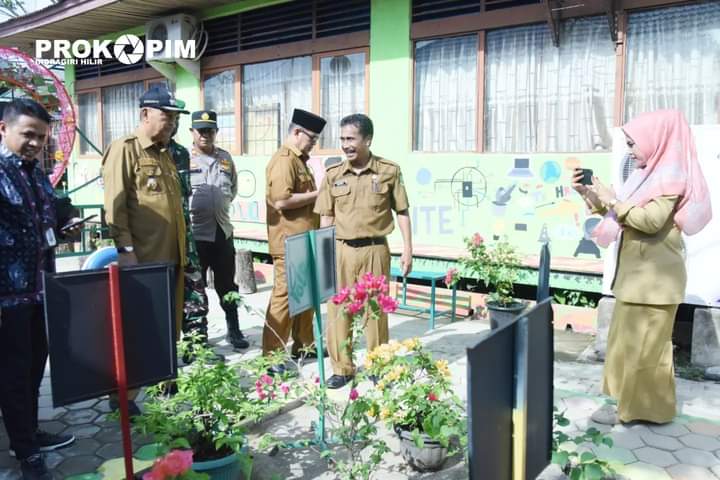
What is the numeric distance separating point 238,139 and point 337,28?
2.30 metres

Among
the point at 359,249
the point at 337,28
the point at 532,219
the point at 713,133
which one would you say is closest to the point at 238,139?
the point at 337,28

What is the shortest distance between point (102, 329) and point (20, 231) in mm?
1031

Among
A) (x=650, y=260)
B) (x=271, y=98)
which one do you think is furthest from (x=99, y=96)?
(x=650, y=260)

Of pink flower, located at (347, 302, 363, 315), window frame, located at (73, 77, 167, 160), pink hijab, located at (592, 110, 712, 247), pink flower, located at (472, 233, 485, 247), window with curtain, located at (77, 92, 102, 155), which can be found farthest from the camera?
window with curtain, located at (77, 92, 102, 155)

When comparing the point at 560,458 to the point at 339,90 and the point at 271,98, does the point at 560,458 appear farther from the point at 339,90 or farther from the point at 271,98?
the point at 271,98

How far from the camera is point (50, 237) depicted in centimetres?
302

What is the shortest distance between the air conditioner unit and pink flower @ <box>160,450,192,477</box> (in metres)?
7.96

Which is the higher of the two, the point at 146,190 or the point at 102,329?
the point at 146,190

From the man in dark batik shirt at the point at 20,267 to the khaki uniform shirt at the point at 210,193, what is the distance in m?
1.92

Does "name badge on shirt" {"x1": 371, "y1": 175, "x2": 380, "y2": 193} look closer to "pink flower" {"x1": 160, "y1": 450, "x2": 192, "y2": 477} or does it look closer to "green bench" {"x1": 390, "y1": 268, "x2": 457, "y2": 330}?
"green bench" {"x1": 390, "y1": 268, "x2": 457, "y2": 330}

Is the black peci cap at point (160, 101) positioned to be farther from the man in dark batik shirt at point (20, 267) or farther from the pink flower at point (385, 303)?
the pink flower at point (385, 303)

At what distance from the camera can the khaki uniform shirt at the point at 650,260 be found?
3232 mm

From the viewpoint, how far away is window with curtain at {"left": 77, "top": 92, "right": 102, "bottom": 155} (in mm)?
11414

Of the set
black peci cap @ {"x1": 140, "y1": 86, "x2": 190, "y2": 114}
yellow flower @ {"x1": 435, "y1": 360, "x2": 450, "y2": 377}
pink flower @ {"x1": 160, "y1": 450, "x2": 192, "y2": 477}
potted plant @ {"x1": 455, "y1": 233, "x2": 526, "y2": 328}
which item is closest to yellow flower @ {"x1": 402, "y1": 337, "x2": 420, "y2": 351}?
yellow flower @ {"x1": 435, "y1": 360, "x2": 450, "y2": 377}
